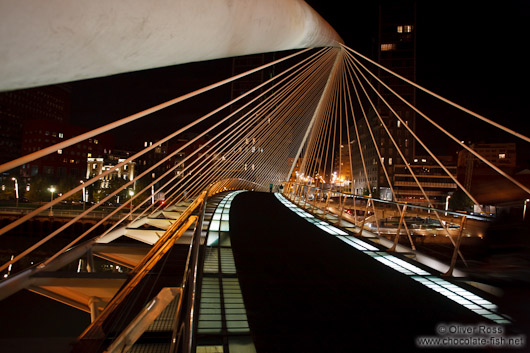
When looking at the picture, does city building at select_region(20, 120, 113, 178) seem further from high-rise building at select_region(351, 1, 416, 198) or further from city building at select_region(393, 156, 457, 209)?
city building at select_region(393, 156, 457, 209)

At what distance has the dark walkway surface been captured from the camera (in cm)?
246

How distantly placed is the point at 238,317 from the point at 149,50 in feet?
6.38

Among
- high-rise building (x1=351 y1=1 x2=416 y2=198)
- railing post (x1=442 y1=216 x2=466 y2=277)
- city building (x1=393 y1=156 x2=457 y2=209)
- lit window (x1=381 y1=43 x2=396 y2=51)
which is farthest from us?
lit window (x1=381 y1=43 x2=396 y2=51)

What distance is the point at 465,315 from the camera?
2967 mm

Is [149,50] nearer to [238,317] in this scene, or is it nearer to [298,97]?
[238,317]

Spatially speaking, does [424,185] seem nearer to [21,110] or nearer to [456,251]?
[456,251]

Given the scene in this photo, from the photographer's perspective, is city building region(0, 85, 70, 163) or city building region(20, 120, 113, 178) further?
city building region(0, 85, 70, 163)

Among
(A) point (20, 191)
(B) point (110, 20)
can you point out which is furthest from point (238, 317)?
(A) point (20, 191)

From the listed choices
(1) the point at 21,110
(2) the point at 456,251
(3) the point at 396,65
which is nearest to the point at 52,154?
(1) the point at 21,110

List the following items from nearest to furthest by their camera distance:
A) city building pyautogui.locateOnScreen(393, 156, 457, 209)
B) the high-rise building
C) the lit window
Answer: city building pyautogui.locateOnScreen(393, 156, 457, 209) → the high-rise building → the lit window

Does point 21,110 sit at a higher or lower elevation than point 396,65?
lower

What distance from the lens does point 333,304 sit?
3.14 metres

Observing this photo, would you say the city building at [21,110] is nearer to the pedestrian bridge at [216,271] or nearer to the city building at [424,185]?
the city building at [424,185]

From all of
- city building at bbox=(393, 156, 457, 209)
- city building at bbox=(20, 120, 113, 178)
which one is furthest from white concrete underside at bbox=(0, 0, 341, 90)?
city building at bbox=(20, 120, 113, 178)
